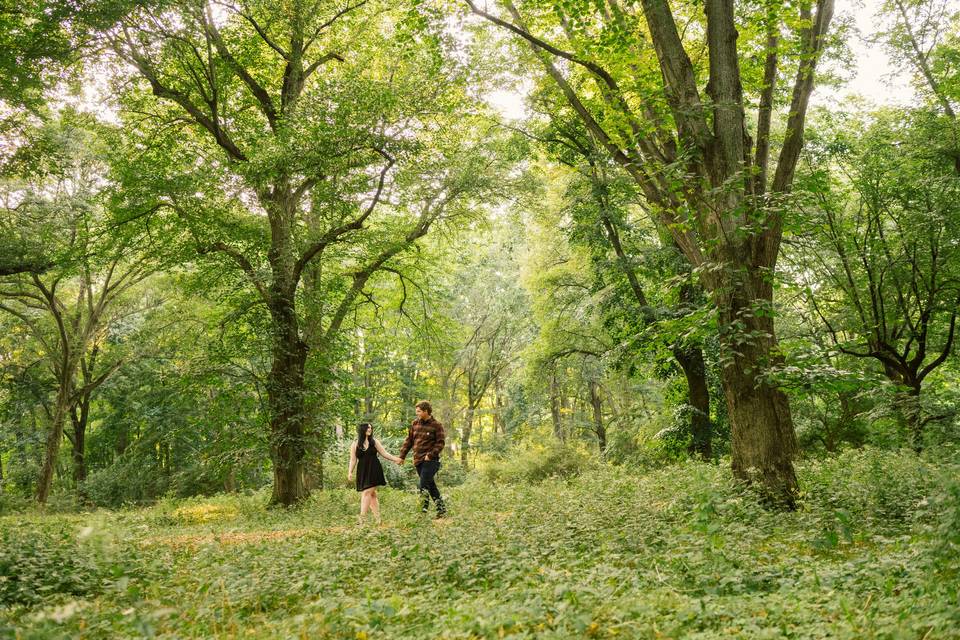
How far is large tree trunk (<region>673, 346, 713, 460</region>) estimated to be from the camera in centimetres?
1556

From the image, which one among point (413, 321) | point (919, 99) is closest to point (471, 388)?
point (413, 321)

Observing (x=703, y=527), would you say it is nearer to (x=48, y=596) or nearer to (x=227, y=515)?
(x=48, y=596)

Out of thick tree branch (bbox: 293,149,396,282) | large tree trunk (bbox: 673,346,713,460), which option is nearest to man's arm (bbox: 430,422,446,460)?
thick tree branch (bbox: 293,149,396,282)

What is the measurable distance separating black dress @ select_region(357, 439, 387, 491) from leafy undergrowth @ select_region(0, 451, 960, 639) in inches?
73.9

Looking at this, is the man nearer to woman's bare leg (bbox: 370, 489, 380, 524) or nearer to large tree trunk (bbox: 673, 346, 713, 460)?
woman's bare leg (bbox: 370, 489, 380, 524)

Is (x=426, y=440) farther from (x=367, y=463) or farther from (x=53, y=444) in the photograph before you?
(x=53, y=444)

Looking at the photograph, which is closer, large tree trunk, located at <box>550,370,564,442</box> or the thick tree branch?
the thick tree branch

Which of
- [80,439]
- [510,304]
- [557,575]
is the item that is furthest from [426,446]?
[80,439]

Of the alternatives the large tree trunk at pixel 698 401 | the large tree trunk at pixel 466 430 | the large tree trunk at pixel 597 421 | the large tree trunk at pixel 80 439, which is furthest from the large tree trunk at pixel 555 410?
the large tree trunk at pixel 80 439

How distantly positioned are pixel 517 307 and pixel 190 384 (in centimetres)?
1653

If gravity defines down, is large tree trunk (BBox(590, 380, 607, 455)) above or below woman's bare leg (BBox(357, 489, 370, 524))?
above

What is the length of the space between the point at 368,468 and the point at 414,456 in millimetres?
844

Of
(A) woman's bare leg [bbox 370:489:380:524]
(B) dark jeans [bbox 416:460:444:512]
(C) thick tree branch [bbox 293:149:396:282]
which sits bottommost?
(A) woman's bare leg [bbox 370:489:380:524]

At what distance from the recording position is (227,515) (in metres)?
13.9
